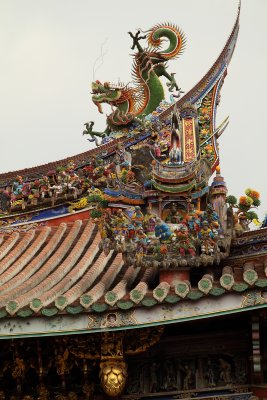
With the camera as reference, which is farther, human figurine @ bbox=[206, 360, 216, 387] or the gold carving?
human figurine @ bbox=[206, 360, 216, 387]

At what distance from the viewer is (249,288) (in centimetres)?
1016

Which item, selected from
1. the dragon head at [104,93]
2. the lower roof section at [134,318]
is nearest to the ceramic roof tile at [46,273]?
the lower roof section at [134,318]

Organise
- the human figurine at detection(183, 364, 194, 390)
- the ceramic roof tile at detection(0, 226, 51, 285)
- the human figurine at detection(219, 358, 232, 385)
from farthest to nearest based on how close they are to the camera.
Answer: the ceramic roof tile at detection(0, 226, 51, 285) < the human figurine at detection(183, 364, 194, 390) < the human figurine at detection(219, 358, 232, 385)

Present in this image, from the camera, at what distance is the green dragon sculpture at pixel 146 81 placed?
1639cm

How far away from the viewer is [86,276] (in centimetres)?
1205

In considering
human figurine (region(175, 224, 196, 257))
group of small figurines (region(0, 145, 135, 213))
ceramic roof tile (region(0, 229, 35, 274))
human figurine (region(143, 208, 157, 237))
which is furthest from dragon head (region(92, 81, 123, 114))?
human figurine (region(175, 224, 196, 257))

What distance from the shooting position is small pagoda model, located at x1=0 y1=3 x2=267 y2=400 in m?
10.5

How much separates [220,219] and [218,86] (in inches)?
172

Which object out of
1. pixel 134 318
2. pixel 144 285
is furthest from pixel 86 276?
pixel 134 318

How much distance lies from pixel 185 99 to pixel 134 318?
20.4 ft

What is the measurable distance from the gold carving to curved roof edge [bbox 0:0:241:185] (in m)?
5.41

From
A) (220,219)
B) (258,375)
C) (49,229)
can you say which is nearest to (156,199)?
(220,219)

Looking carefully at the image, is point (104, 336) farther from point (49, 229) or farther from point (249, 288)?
point (49, 229)

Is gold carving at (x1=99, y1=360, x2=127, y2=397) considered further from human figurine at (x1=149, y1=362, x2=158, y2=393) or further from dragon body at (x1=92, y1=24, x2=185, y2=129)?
dragon body at (x1=92, y1=24, x2=185, y2=129)
